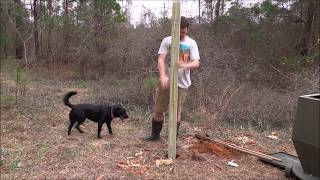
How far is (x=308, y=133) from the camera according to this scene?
14.3 feet

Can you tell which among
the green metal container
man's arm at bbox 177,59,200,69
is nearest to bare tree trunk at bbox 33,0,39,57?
man's arm at bbox 177,59,200,69

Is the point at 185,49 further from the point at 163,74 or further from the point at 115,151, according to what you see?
the point at 115,151

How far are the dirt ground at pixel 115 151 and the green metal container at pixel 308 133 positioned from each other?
2.09 ft

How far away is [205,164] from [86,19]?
36.0ft

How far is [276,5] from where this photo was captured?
1396 cm

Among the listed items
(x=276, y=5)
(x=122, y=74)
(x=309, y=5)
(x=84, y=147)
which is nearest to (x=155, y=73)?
(x=122, y=74)

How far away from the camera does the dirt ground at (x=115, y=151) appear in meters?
→ 5.04

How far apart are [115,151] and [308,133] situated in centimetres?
267

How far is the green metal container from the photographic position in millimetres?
4254

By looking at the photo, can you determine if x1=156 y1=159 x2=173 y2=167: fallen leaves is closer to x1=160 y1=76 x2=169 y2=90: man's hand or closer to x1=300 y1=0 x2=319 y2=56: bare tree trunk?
x1=160 y1=76 x2=169 y2=90: man's hand

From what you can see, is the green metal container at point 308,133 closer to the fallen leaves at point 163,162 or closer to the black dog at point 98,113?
the fallen leaves at point 163,162

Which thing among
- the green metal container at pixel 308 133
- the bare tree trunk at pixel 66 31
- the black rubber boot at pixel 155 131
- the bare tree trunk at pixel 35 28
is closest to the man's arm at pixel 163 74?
the black rubber boot at pixel 155 131

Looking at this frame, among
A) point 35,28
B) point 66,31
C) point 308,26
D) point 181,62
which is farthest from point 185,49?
point 66,31

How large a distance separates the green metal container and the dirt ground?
638 millimetres
